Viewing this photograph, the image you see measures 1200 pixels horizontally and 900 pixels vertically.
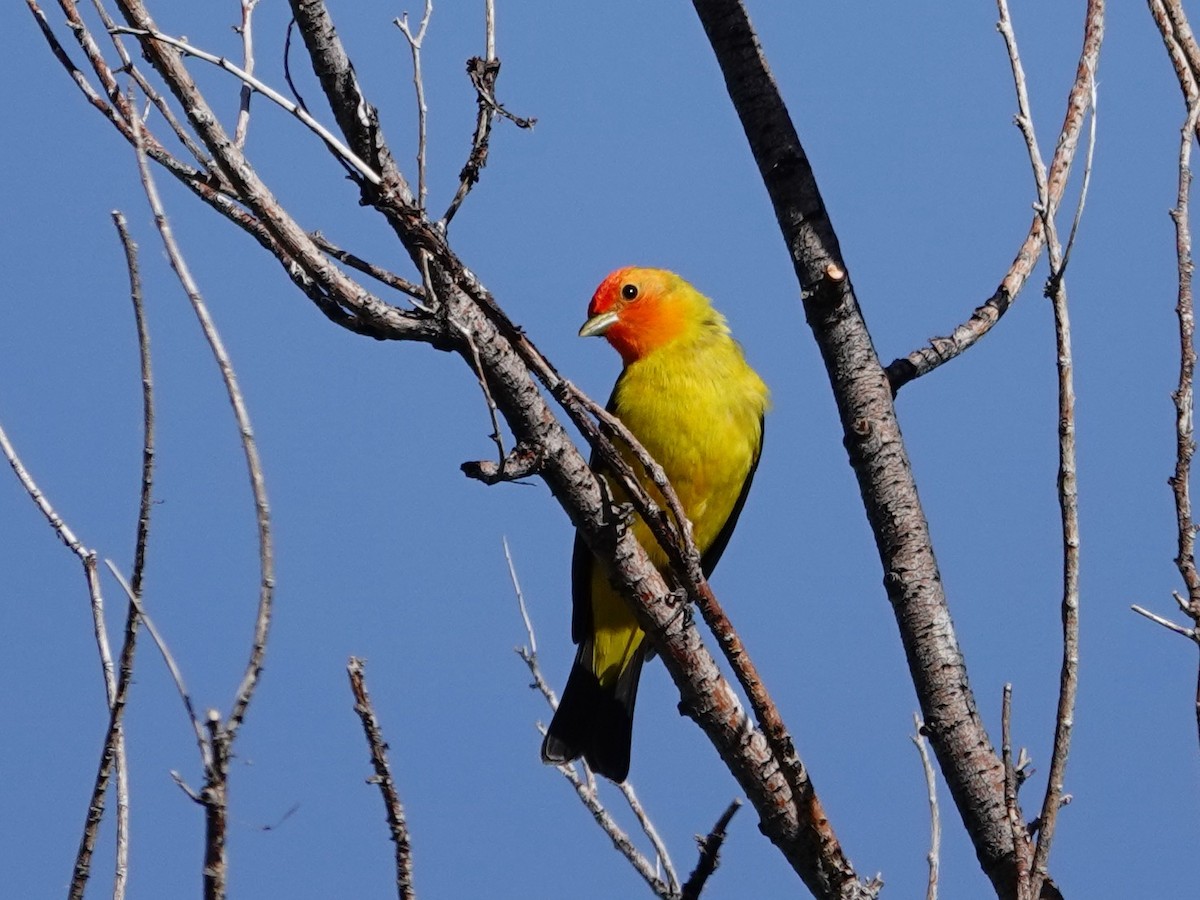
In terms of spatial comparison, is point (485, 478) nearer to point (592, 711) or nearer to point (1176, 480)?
point (1176, 480)

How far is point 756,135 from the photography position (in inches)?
158

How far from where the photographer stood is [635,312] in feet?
20.1

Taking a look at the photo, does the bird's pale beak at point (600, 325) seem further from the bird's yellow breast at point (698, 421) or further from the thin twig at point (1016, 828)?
the thin twig at point (1016, 828)

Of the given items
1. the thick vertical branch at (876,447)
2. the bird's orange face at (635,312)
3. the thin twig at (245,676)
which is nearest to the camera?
the thin twig at (245,676)

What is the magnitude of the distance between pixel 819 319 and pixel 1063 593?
137 centimetres

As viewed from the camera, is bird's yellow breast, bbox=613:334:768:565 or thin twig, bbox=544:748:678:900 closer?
thin twig, bbox=544:748:678:900

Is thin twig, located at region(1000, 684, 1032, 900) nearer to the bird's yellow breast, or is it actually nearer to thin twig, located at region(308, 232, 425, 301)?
thin twig, located at region(308, 232, 425, 301)

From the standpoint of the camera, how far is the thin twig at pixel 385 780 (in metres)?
2.42

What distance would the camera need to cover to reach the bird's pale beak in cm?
612

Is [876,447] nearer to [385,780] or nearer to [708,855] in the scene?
[708,855]

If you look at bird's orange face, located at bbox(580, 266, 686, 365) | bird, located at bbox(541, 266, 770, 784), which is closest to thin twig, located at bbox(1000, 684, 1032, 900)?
bird, located at bbox(541, 266, 770, 784)

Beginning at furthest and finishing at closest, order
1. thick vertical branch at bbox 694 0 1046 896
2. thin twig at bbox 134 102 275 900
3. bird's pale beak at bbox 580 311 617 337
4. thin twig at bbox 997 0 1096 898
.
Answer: bird's pale beak at bbox 580 311 617 337
thick vertical branch at bbox 694 0 1046 896
thin twig at bbox 997 0 1096 898
thin twig at bbox 134 102 275 900

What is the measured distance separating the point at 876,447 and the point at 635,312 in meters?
2.47

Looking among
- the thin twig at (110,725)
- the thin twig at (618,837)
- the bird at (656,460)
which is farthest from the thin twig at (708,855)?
the bird at (656,460)
